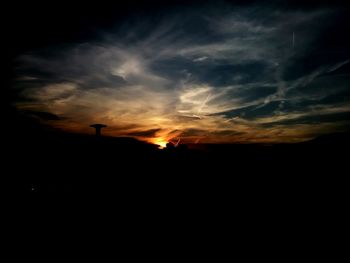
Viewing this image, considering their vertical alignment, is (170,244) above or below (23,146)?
below

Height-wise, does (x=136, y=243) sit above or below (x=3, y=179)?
below

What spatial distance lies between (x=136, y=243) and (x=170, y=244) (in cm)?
133

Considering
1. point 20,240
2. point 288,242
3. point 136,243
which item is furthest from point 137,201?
point 288,242

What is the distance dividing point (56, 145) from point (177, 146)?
972cm

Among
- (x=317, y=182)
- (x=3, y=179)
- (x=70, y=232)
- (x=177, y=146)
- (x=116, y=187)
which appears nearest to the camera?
(x=70, y=232)

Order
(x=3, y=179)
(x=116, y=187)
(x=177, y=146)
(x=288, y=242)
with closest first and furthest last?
(x=288, y=242) < (x=116, y=187) < (x=3, y=179) < (x=177, y=146)

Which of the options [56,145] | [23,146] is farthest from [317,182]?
[23,146]

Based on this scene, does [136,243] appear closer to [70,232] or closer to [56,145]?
[70,232]

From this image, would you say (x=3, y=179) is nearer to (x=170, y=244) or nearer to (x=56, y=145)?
(x=56, y=145)

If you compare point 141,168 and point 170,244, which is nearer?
point 170,244

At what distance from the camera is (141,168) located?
45.1 ft

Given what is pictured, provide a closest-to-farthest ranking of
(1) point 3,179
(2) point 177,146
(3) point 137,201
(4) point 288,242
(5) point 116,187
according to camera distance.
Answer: (4) point 288,242 < (3) point 137,201 < (5) point 116,187 < (1) point 3,179 < (2) point 177,146

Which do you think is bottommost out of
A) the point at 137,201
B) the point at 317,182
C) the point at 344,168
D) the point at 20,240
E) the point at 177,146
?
the point at 20,240

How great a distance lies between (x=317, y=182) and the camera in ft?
34.6
